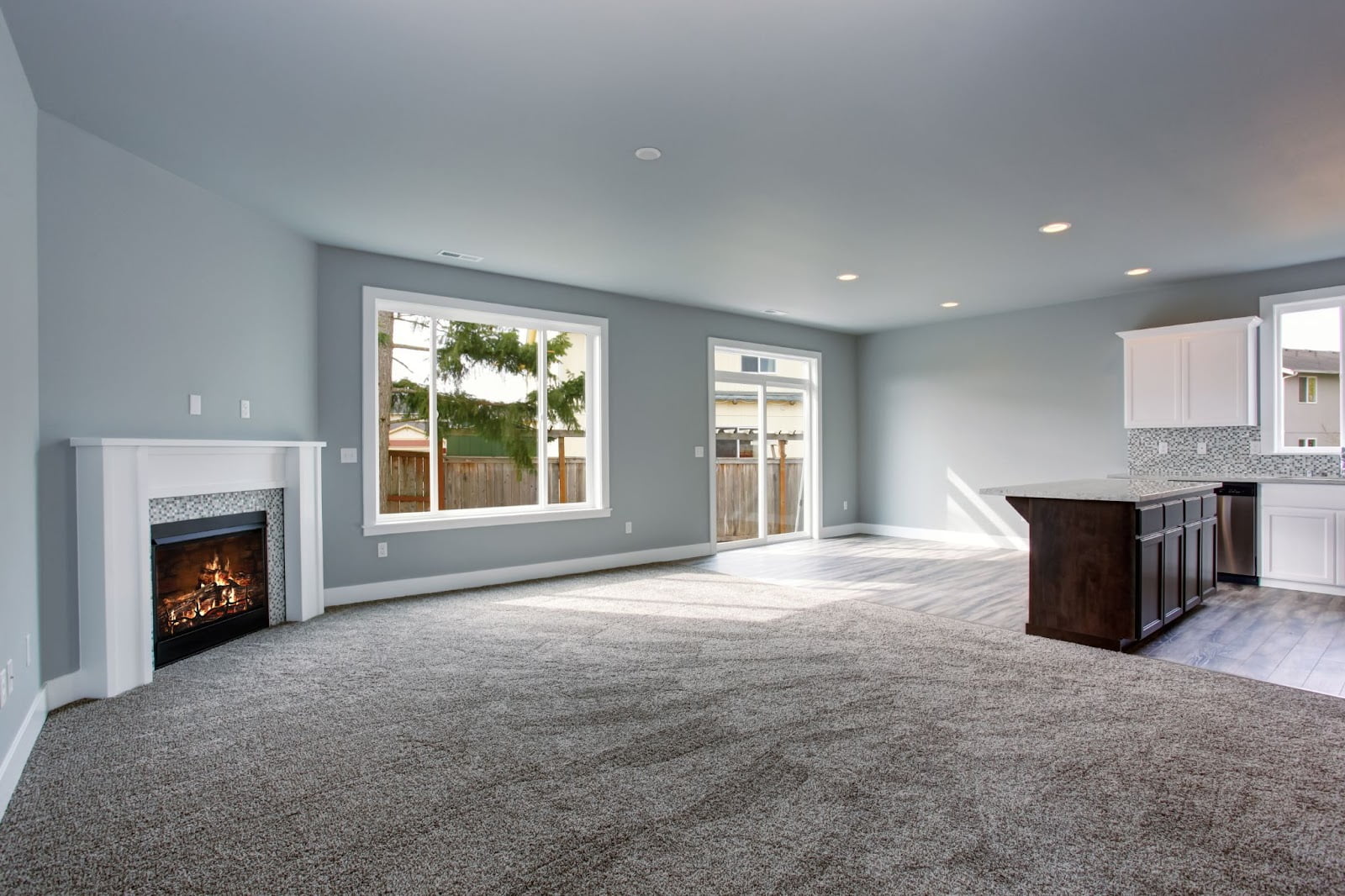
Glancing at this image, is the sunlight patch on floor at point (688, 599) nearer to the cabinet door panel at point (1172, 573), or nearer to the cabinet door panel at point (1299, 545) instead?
the cabinet door panel at point (1172, 573)

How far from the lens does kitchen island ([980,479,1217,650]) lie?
13.1 feet

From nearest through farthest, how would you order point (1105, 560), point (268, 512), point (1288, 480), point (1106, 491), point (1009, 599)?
point (1105, 560)
point (1106, 491)
point (268, 512)
point (1009, 599)
point (1288, 480)

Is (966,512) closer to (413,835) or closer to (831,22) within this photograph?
(831,22)

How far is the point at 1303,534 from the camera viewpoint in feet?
18.0

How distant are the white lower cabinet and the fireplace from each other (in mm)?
7444

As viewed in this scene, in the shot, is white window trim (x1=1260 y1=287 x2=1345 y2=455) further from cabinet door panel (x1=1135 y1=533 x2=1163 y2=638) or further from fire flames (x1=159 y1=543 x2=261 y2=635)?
fire flames (x1=159 y1=543 x2=261 y2=635)

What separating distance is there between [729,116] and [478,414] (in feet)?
11.9

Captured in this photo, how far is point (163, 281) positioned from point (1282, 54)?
5252mm

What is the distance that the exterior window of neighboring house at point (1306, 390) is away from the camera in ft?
19.4

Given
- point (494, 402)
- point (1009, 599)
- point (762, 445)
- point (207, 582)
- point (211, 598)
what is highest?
point (494, 402)

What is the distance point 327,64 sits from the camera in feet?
9.15

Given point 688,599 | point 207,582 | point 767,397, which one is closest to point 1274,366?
point 767,397

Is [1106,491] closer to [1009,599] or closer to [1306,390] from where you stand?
[1009,599]

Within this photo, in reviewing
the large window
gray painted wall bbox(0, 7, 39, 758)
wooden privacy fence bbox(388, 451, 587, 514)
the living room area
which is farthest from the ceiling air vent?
gray painted wall bbox(0, 7, 39, 758)
